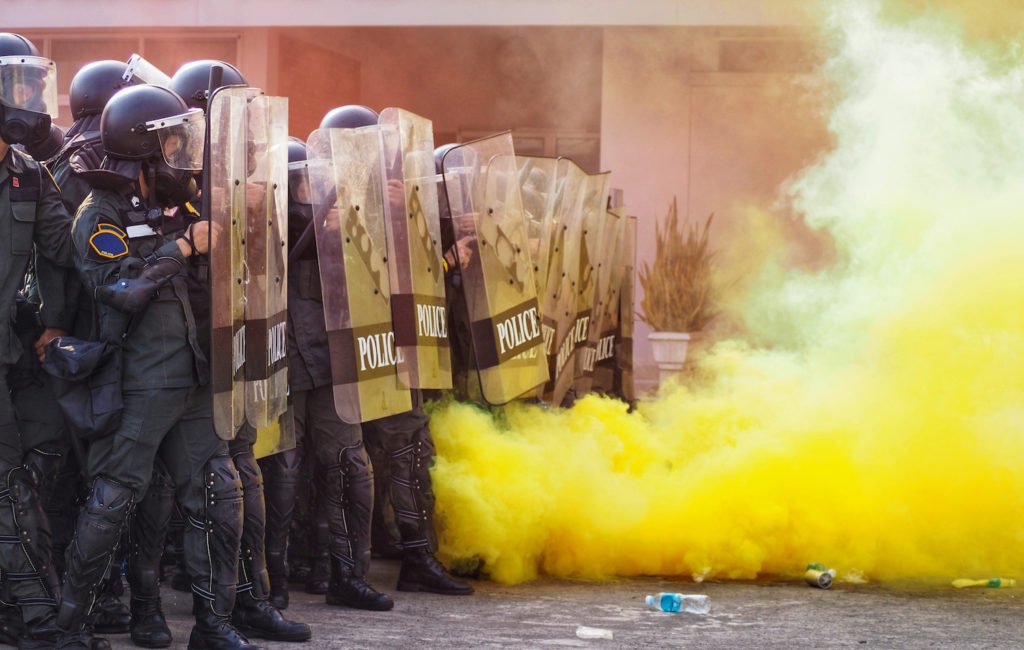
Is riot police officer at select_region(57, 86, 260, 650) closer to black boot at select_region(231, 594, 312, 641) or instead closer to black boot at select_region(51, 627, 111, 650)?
black boot at select_region(51, 627, 111, 650)

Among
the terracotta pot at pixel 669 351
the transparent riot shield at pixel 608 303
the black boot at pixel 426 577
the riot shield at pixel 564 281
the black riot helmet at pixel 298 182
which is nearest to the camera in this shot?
the black riot helmet at pixel 298 182

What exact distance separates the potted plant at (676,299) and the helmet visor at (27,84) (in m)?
6.98

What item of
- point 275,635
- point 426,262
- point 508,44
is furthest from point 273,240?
point 508,44

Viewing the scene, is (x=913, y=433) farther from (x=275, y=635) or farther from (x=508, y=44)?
(x=508, y=44)

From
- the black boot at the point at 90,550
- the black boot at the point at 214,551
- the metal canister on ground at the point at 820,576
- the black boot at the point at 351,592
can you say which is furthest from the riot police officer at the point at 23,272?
the metal canister on ground at the point at 820,576

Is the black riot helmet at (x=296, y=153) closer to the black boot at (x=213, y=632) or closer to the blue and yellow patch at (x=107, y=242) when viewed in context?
the blue and yellow patch at (x=107, y=242)

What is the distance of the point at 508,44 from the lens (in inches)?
534

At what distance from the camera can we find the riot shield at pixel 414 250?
5.51 metres

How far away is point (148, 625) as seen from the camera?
4.65 metres

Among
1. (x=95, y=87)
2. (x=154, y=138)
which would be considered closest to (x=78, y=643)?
(x=154, y=138)

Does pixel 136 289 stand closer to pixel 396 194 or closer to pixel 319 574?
pixel 396 194

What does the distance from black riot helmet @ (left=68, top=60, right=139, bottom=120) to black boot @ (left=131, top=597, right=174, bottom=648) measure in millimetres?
1980

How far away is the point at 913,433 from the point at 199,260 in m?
3.40

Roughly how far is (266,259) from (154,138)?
23.9 inches
